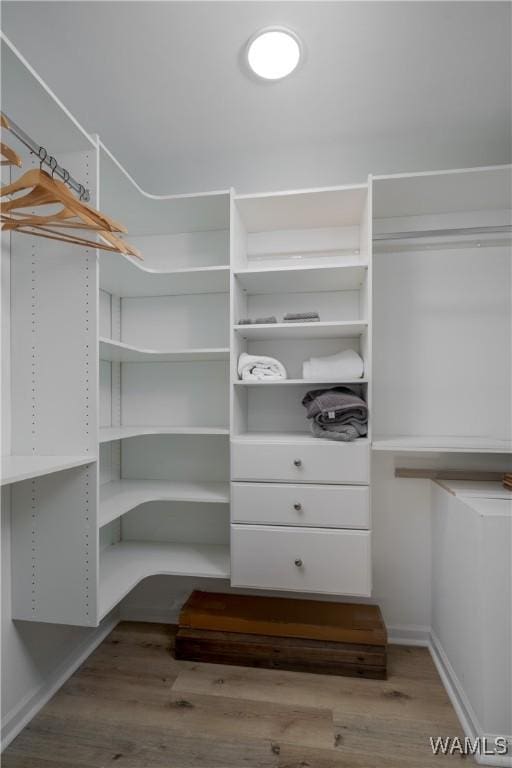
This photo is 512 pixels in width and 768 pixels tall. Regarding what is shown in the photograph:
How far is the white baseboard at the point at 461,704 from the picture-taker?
1.38 m

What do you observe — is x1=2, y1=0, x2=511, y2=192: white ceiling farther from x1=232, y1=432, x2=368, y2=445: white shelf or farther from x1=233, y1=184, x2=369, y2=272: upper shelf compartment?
x1=232, y1=432, x2=368, y2=445: white shelf

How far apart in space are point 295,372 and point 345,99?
1.26 m

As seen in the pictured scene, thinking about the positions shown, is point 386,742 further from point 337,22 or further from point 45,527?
point 337,22

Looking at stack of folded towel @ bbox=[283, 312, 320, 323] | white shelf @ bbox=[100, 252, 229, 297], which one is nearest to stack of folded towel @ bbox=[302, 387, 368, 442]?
stack of folded towel @ bbox=[283, 312, 320, 323]

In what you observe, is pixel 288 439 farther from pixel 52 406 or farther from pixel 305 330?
pixel 52 406

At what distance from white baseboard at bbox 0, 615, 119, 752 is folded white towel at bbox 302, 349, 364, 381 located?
5.49ft

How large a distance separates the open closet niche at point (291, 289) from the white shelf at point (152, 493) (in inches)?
13.1

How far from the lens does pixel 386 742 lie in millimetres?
1476

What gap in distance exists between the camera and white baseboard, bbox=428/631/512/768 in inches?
54.5

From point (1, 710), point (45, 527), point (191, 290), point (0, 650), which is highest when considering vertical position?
point (191, 290)

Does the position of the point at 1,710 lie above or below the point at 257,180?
below

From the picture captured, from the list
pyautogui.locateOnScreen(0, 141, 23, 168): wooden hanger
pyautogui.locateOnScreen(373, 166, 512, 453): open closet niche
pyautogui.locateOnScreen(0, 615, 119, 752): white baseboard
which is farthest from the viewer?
pyautogui.locateOnScreen(373, 166, 512, 453): open closet niche

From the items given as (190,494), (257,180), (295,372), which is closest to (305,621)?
(190,494)

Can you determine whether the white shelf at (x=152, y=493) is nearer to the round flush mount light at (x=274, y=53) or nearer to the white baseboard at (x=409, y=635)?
the white baseboard at (x=409, y=635)
